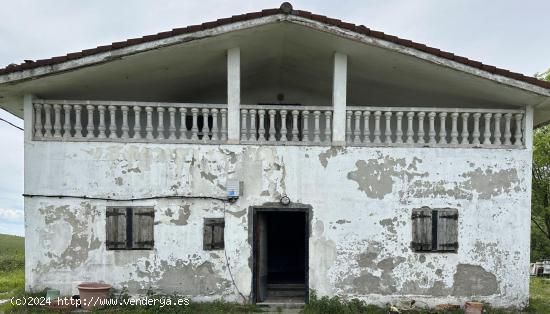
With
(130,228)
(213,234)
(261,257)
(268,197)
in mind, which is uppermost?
(268,197)

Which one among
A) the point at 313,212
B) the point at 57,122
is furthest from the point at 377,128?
the point at 57,122

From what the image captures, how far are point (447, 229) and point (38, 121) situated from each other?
8.14 m

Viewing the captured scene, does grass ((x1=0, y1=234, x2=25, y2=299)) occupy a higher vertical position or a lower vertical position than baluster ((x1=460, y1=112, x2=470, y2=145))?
lower

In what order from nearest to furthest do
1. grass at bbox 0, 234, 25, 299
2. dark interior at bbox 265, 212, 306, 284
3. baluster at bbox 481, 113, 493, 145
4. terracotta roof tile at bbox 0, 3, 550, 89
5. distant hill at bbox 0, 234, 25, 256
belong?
terracotta roof tile at bbox 0, 3, 550, 89
baluster at bbox 481, 113, 493, 145
grass at bbox 0, 234, 25, 299
dark interior at bbox 265, 212, 306, 284
distant hill at bbox 0, 234, 25, 256

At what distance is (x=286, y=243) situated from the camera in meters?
11.8

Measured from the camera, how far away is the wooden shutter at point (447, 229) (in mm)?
7797

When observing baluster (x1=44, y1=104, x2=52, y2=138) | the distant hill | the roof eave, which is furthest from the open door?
the distant hill

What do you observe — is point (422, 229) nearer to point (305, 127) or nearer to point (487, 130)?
point (487, 130)

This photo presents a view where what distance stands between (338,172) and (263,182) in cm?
146

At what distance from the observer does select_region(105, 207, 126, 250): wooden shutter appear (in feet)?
25.3

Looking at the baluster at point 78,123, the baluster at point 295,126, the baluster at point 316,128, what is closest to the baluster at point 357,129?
the baluster at point 316,128

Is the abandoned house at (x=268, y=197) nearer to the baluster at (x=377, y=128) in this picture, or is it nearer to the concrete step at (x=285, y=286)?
the baluster at (x=377, y=128)

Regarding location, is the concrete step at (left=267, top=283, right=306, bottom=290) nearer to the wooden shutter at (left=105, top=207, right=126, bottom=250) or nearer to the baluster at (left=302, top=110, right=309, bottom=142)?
the wooden shutter at (left=105, top=207, right=126, bottom=250)

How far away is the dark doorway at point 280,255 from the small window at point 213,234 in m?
0.67
